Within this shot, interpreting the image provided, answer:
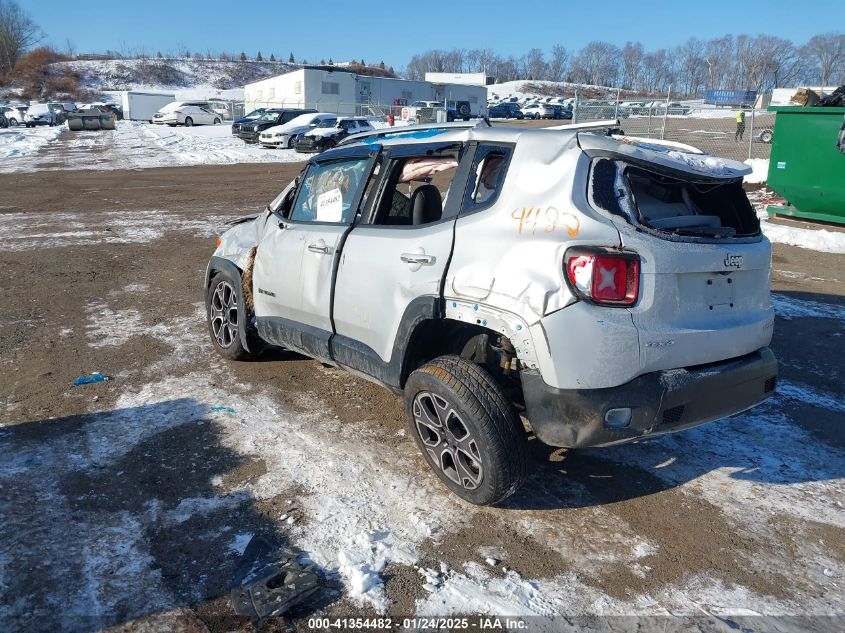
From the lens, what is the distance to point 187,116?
4431cm

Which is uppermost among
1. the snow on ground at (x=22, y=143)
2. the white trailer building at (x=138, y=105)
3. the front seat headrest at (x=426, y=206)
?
the white trailer building at (x=138, y=105)

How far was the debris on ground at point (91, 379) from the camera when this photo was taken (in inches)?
200

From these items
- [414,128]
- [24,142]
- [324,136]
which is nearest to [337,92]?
[24,142]

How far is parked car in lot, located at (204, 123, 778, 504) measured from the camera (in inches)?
119

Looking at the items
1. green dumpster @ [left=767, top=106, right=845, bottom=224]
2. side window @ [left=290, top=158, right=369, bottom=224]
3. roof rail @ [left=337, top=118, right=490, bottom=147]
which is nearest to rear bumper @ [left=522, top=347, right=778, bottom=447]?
roof rail @ [left=337, top=118, right=490, bottom=147]

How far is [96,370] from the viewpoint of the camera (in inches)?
210

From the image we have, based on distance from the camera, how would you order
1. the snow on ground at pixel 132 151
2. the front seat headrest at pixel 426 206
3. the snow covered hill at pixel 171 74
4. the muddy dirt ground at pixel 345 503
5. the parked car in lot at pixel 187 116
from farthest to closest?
the snow covered hill at pixel 171 74 → the parked car in lot at pixel 187 116 → the snow on ground at pixel 132 151 → the front seat headrest at pixel 426 206 → the muddy dirt ground at pixel 345 503

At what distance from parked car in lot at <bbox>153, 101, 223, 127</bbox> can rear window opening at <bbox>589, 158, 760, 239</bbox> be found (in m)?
45.6

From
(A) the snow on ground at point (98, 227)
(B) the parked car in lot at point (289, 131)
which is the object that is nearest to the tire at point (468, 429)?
(A) the snow on ground at point (98, 227)

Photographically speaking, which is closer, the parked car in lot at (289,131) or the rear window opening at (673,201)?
the rear window opening at (673,201)

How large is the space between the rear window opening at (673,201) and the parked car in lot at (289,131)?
27.3 metres

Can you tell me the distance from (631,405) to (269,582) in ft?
5.78

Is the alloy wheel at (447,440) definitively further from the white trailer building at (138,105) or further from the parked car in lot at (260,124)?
the white trailer building at (138,105)

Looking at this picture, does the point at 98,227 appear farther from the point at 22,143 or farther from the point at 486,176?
the point at 22,143
